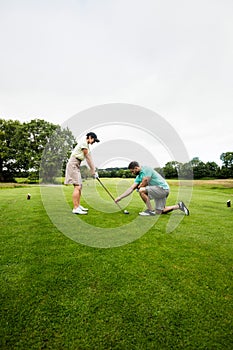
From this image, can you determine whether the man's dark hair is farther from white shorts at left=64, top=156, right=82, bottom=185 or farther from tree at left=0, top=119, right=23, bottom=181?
tree at left=0, top=119, right=23, bottom=181

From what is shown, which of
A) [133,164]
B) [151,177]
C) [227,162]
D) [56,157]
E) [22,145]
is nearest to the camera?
[133,164]

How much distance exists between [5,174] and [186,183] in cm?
3328

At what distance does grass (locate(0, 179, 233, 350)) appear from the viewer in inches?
66.3

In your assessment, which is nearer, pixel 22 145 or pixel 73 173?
pixel 73 173

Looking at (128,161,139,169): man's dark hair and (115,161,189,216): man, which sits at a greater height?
(128,161,139,169): man's dark hair

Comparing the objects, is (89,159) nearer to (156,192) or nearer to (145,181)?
(145,181)

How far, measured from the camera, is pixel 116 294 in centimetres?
222

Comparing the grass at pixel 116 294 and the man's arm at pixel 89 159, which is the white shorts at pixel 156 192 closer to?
the man's arm at pixel 89 159

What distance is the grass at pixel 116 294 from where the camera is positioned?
1684 millimetres

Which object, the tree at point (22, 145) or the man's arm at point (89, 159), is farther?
the tree at point (22, 145)

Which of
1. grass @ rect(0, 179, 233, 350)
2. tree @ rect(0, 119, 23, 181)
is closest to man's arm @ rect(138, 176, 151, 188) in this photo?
grass @ rect(0, 179, 233, 350)

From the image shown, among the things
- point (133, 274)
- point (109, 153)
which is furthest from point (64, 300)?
point (109, 153)

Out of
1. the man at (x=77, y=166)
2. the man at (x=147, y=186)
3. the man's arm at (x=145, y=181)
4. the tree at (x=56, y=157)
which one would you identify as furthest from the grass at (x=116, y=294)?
the tree at (x=56, y=157)

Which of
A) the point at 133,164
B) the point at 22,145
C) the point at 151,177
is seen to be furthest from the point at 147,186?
the point at 22,145
